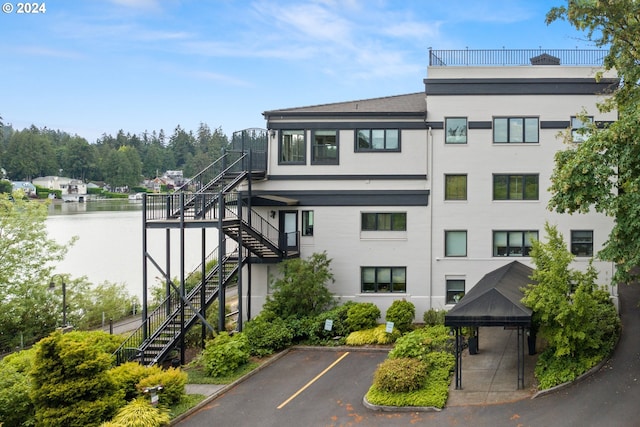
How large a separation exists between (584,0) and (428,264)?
42.0ft

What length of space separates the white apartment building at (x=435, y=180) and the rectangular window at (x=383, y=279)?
5cm

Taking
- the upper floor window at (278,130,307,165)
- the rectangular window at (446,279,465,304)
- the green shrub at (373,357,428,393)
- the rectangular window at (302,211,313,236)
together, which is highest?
the upper floor window at (278,130,307,165)

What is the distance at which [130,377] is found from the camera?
1562 centimetres

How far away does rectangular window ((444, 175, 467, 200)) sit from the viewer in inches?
958

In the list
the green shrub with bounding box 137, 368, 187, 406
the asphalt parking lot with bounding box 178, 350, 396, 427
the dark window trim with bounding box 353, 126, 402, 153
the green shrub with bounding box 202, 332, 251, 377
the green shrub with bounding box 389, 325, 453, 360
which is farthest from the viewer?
the dark window trim with bounding box 353, 126, 402, 153

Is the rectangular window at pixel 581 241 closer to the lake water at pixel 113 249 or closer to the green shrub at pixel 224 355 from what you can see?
the green shrub at pixel 224 355

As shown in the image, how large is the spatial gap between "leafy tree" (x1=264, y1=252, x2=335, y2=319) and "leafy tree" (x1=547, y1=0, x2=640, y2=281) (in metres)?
10.6

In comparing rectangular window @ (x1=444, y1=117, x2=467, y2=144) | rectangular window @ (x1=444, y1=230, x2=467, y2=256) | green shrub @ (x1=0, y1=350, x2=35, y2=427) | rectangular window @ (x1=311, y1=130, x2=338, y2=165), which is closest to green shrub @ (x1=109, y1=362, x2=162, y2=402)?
green shrub @ (x1=0, y1=350, x2=35, y2=427)

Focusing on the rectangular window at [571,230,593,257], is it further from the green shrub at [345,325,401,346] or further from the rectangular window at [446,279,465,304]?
the green shrub at [345,325,401,346]

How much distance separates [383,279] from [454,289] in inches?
136

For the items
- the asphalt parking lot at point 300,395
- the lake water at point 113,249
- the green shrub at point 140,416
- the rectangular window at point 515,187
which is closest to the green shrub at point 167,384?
the green shrub at point 140,416

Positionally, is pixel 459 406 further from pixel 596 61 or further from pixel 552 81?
pixel 596 61

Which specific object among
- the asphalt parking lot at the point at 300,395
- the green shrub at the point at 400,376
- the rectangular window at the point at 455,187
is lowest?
the asphalt parking lot at the point at 300,395

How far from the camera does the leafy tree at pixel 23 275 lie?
2545 cm
